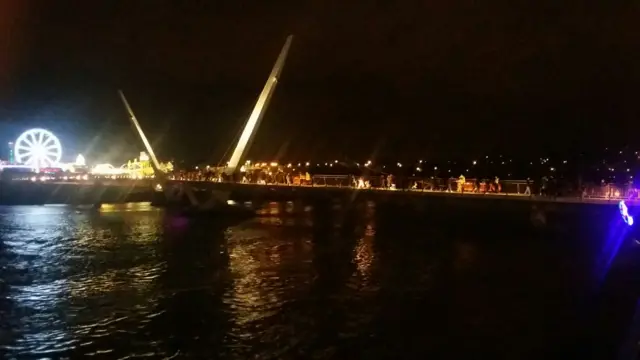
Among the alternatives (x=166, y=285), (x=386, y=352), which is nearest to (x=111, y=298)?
(x=166, y=285)

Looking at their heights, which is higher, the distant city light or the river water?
the distant city light

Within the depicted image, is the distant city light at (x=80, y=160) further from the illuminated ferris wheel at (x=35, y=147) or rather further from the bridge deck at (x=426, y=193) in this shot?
the bridge deck at (x=426, y=193)

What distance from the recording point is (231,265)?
20172mm

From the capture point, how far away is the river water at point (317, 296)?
11.3 m

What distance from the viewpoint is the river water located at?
1132 centimetres

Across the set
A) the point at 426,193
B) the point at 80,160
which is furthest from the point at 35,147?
the point at 426,193

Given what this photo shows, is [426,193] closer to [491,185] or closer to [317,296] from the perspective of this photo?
[491,185]

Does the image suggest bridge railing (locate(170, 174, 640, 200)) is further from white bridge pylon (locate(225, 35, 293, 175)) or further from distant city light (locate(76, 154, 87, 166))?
distant city light (locate(76, 154, 87, 166))

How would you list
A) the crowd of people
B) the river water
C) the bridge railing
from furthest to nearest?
the crowd of people → the bridge railing → the river water

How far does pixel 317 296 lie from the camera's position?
15.3 m

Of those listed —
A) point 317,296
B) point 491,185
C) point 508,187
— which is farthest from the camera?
point 491,185

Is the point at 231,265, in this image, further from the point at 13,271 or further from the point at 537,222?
the point at 537,222

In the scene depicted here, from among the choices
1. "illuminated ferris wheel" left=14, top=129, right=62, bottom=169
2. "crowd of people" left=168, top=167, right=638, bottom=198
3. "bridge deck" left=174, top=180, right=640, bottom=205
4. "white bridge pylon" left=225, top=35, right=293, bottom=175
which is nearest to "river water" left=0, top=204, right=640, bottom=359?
"bridge deck" left=174, top=180, right=640, bottom=205

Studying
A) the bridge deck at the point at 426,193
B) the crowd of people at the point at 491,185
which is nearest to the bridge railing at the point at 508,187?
the crowd of people at the point at 491,185
